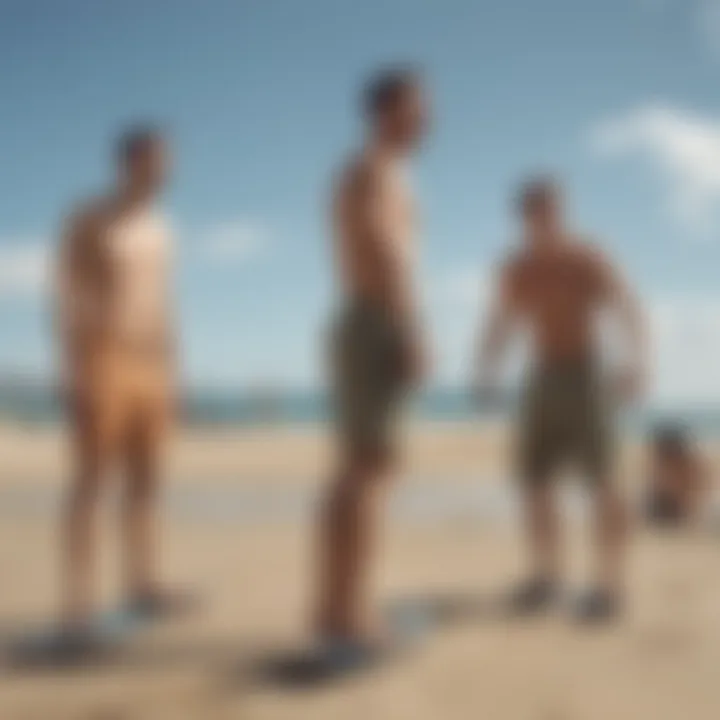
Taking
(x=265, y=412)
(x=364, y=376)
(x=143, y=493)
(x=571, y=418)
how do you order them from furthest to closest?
(x=265, y=412) < (x=571, y=418) < (x=143, y=493) < (x=364, y=376)

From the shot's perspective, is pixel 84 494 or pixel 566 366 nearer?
pixel 84 494

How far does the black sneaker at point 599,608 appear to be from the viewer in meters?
2.12

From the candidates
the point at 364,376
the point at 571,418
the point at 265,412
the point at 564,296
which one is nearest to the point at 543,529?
the point at 571,418

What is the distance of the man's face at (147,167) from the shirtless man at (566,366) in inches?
32.4

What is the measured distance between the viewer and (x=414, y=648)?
1.89 metres

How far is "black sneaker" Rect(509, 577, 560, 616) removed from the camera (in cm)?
222

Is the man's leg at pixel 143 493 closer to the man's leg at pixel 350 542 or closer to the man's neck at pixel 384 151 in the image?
the man's leg at pixel 350 542

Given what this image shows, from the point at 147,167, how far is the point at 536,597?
1.31 m

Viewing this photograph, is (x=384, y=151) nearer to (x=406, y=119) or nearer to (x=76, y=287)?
(x=406, y=119)

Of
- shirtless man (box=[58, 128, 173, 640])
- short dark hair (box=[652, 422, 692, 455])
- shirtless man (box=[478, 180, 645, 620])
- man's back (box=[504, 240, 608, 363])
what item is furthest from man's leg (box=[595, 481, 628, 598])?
short dark hair (box=[652, 422, 692, 455])

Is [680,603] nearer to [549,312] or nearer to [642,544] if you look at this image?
[549,312]

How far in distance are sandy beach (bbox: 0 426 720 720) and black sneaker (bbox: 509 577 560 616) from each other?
0.06m

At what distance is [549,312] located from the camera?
7.42 feet

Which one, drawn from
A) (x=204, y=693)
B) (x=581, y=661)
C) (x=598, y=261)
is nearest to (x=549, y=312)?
(x=598, y=261)
